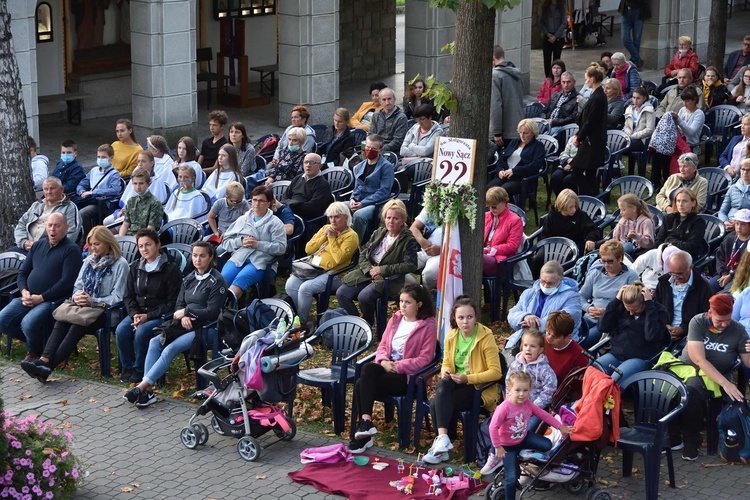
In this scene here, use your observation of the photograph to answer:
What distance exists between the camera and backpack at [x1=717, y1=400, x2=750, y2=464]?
9.45 meters

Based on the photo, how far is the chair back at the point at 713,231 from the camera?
494 inches

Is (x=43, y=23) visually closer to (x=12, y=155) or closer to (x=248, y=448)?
(x=12, y=155)

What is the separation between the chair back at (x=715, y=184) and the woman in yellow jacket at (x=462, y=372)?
18.4 ft

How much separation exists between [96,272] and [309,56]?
404 inches

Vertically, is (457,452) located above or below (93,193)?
below

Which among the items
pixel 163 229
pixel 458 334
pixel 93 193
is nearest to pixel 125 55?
pixel 93 193

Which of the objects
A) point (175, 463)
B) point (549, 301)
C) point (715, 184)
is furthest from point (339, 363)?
point (715, 184)

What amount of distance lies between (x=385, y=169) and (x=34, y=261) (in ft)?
13.5

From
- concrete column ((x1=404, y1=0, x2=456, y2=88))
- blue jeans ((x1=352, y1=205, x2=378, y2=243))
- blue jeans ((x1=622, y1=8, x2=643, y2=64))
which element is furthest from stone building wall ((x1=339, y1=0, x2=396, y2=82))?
blue jeans ((x1=352, y1=205, x2=378, y2=243))

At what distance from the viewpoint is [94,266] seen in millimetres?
11617

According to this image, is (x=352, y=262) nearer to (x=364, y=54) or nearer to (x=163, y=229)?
(x=163, y=229)

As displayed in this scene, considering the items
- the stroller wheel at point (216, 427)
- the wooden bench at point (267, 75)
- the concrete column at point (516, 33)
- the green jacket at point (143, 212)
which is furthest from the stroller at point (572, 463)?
the wooden bench at point (267, 75)

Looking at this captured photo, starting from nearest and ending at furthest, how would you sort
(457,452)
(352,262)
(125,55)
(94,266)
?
1. (457,452)
2. (94,266)
3. (352,262)
4. (125,55)

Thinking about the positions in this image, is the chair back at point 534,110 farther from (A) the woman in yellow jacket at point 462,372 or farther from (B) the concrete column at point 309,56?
(A) the woman in yellow jacket at point 462,372
